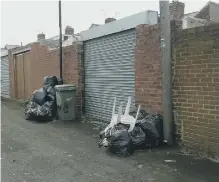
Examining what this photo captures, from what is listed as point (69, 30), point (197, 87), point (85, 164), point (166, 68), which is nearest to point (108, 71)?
point (166, 68)

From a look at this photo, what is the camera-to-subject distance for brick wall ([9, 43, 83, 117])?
947 centimetres

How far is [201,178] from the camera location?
13.9 ft

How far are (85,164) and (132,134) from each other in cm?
111

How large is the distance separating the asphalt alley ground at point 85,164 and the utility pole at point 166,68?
0.47 meters

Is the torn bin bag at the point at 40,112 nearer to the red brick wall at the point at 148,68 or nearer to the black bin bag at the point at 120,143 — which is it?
the red brick wall at the point at 148,68

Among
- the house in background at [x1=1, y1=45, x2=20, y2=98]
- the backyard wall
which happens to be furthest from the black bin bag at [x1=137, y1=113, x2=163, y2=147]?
the house in background at [x1=1, y1=45, x2=20, y2=98]

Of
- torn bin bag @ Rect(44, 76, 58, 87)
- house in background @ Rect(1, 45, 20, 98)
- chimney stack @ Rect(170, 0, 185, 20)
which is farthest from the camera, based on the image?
house in background @ Rect(1, 45, 20, 98)

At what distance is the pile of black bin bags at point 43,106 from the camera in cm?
897

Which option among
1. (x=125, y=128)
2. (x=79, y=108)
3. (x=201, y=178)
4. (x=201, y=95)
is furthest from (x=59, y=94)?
(x=201, y=178)

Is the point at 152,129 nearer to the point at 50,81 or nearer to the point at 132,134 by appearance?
the point at 132,134

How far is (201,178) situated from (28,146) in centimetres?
340

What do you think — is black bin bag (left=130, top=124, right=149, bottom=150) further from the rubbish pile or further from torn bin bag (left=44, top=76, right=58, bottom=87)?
torn bin bag (left=44, top=76, right=58, bottom=87)

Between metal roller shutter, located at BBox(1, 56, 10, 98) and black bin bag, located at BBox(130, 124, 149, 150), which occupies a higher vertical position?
metal roller shutter, located at BBox(1, 56, 10, 98)

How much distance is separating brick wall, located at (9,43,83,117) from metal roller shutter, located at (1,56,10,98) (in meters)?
0.89
